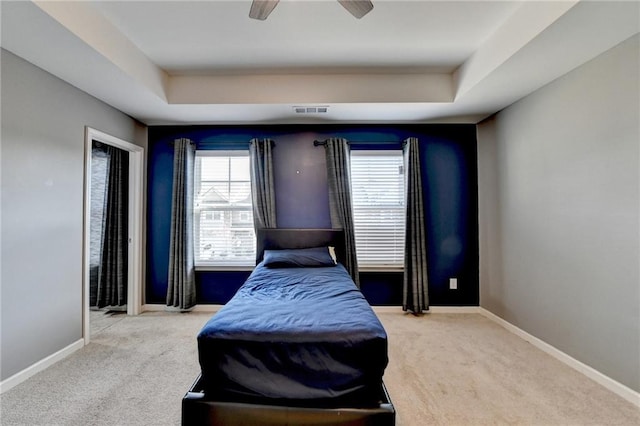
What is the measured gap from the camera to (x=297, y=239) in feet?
11.6

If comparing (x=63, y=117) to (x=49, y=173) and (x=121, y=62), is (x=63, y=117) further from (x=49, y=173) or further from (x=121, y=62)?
(x=121, y=62)

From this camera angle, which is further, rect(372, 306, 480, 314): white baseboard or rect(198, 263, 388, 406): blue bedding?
rect(372, 306, 480, 314): white baseboard

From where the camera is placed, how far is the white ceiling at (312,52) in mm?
1900

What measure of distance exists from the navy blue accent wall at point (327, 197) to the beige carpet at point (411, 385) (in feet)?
2.70

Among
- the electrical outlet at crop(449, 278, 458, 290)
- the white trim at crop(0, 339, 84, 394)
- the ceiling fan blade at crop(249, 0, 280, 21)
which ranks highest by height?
the ceiling fan blade at crop(249, 0, 280, 21)

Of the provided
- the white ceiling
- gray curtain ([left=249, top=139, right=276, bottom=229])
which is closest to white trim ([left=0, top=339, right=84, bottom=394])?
gray curtain ([left=249, top=139, right=276, bottom=229])

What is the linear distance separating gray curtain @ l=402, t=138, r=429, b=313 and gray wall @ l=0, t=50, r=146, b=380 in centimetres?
347

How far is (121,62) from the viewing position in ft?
7.62

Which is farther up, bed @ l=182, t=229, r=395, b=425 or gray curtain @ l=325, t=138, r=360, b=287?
gray curtain @ l=325, t=138, r=360, b=287

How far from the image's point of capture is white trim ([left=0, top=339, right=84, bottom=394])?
6.61 feet

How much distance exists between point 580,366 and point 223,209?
3.89 meters

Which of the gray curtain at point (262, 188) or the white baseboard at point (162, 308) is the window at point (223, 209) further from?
the white baseboard at point (162, 308)

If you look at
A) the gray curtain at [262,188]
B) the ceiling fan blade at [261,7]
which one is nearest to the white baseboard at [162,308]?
the gray curtain at [262,188]

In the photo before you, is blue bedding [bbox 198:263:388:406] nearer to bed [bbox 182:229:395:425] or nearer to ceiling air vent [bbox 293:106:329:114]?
bed [bbox 182:229:395:425]
